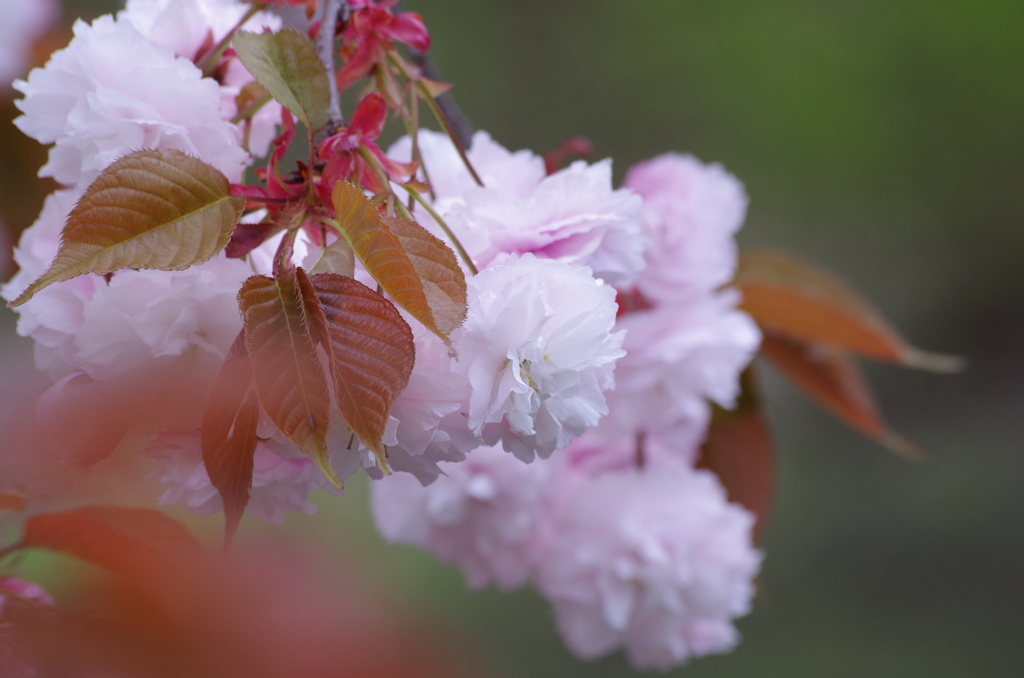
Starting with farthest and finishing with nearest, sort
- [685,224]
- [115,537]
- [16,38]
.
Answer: [16,38]
[685,224]
[115,537]

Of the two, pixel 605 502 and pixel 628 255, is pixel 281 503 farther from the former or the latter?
pixel 605 502

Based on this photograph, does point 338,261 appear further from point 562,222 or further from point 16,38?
point 16,38

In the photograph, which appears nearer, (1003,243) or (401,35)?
(401,35)

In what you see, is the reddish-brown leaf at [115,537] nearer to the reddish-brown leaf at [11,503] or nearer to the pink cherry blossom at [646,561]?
the reddish-brown leaf at [11,503]

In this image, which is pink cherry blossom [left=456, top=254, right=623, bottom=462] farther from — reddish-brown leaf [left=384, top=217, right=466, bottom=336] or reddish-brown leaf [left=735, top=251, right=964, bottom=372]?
reddish-brown leaf [left=735, top=251, right=964, bottom=372]

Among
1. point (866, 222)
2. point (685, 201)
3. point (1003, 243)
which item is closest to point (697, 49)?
point (866, 222)

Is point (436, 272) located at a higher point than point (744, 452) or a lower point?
higher

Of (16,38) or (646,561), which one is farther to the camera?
(16,38)

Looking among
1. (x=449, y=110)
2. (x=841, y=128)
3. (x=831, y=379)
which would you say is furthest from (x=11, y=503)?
(x=841, y=128)
